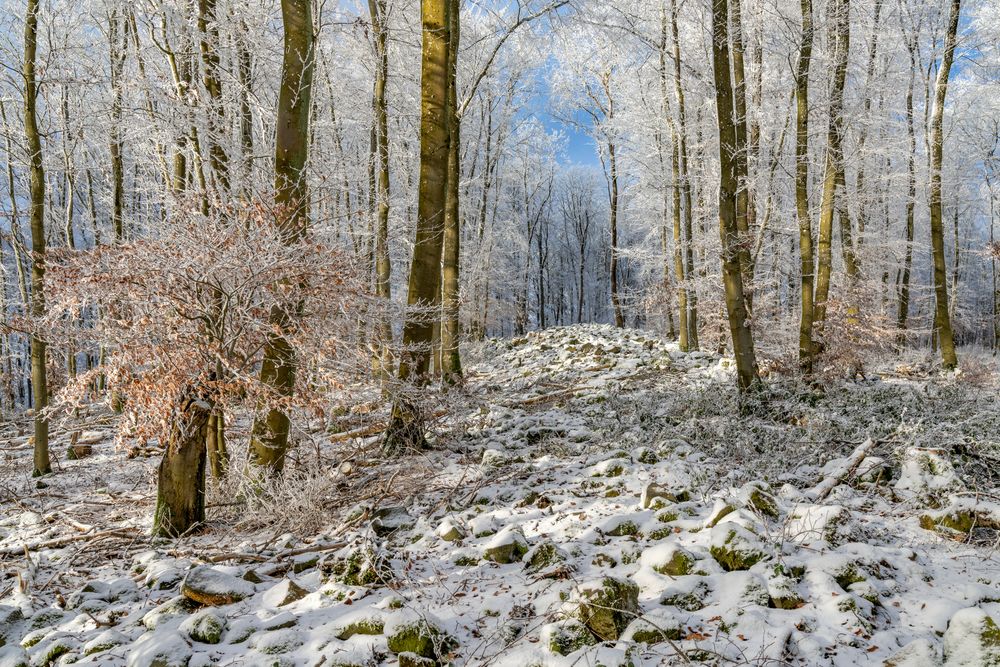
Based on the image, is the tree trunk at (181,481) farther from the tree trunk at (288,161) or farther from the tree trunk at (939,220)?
the tree trunk at (939,220)

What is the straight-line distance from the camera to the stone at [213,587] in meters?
3.23

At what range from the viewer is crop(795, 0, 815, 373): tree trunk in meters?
7.75

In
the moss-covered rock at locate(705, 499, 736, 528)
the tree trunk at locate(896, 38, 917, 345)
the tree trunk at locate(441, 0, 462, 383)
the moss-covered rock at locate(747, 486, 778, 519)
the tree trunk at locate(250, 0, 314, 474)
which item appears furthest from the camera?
the tree trunk at locate(896, 38, 917, 345)

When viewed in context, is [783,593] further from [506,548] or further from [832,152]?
[832,152]

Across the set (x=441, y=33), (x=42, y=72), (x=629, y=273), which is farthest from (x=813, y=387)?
(x=629, y=273)

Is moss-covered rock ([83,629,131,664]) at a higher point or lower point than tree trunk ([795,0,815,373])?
lower

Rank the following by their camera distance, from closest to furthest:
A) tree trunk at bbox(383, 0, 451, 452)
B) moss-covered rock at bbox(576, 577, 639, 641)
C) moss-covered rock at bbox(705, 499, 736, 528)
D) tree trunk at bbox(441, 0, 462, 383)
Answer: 1. moss-covered rock at bbox(576, 577, 639, 641)
2. moss-covered rock at bbox(705, 499, 736, 528)
3. tree trunk at bbox(383, 0, 451, 452)
4. tree trunk at bbox(441, 0, 462, 383)

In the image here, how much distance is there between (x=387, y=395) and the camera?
6.21 metres

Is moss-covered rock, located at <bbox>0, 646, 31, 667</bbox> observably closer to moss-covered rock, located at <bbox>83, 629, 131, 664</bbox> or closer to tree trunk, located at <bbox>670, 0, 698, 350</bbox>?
moss-covered rock, located at <bbox>83, 629, 131, 664</bbox>

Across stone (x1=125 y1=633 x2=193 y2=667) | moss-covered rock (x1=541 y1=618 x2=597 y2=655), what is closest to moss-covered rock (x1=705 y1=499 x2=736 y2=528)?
moss-covered rock (x1=541 y1=618 x2=597 y2=655)

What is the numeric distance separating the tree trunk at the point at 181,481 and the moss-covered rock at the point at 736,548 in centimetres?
400

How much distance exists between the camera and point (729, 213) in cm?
716

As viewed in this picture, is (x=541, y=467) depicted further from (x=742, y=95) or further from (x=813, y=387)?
(x=742, y=95)

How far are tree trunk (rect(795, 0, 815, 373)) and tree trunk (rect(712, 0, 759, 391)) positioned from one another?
1468mm
